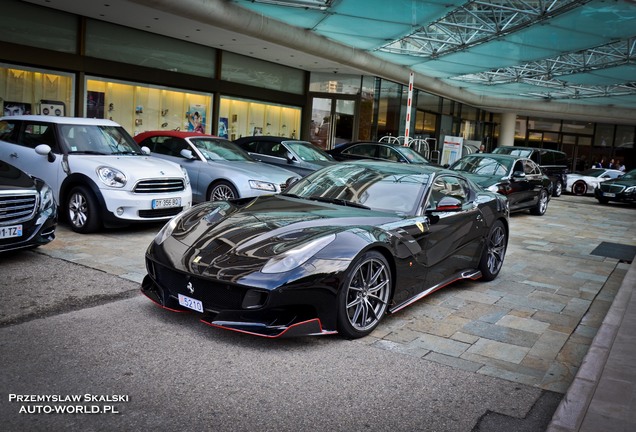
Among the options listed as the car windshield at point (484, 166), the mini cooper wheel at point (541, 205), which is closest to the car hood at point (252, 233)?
the car windshield at point (484, 166)

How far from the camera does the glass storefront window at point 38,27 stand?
1474 centimetres

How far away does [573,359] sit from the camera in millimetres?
4809

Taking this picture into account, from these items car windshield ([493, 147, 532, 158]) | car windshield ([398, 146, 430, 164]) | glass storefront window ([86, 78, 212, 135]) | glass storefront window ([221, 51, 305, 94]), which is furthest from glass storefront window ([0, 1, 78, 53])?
car windshield ([493, 147, 532, 158])

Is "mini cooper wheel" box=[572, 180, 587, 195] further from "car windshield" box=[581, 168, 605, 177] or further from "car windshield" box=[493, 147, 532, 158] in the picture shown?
"car windshield" box=[493, 147, 532, 158]

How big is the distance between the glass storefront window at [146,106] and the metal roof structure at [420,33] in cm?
190

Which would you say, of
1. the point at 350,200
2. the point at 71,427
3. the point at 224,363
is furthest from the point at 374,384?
the point at 350,200

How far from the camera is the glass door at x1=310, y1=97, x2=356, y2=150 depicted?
85.4ft

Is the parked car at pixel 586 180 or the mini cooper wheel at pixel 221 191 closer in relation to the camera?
the mini cooper wheel at pixel 221 191

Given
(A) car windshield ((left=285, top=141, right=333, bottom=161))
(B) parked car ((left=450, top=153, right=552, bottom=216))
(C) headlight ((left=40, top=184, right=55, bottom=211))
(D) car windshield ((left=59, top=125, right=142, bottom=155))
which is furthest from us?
(A) car windshield ((left=285, top=141, right=333, bottom=161))

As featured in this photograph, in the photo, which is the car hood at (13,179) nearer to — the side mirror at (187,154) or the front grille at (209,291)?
the front grille at (209,291)

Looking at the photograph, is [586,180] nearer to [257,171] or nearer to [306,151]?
[306,151]

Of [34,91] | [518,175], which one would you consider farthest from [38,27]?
[518,175]

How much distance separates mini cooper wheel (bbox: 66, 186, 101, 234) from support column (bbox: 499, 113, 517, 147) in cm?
3717

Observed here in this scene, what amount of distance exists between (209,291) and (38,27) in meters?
13.9
